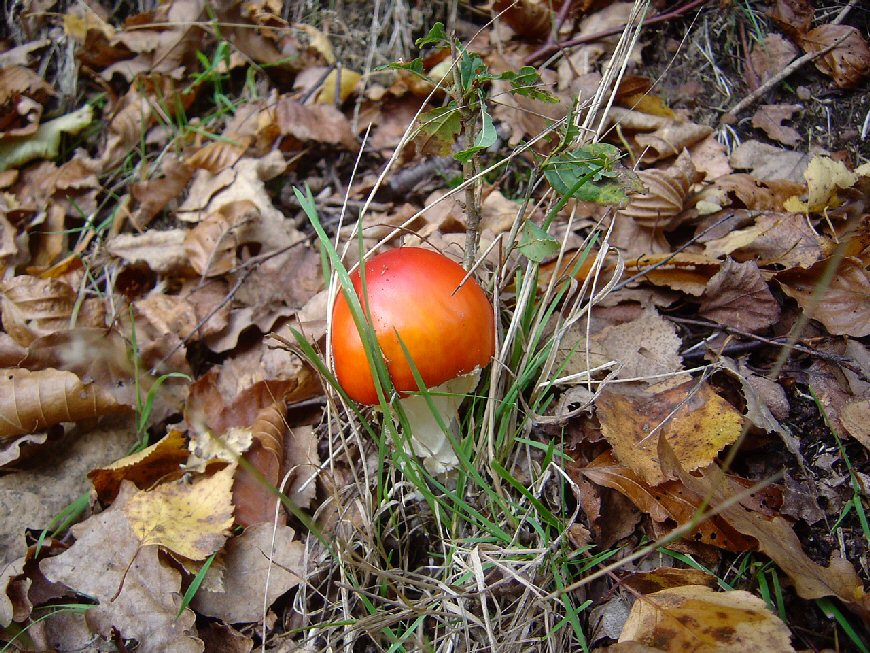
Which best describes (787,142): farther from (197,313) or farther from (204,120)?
(204,120)

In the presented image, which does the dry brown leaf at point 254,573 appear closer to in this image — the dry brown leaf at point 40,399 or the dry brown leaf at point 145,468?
the dry brown leaf at point 145,468

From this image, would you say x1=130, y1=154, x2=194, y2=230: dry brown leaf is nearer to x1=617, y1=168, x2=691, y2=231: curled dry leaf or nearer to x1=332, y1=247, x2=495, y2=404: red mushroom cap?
x1=332, y1=247, x2=495, y2=404: red mushroom cap

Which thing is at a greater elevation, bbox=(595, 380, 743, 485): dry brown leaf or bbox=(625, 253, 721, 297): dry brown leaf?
bbox=(625, 253, 721, 297): dry brown leaf

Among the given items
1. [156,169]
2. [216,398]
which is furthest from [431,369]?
[156,169]

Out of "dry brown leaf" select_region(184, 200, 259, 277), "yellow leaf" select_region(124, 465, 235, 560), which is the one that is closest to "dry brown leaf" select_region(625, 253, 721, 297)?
"yellow leaf" select_region(124, 465, 235, 560)

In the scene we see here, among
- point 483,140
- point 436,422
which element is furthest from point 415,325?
point 483,140
